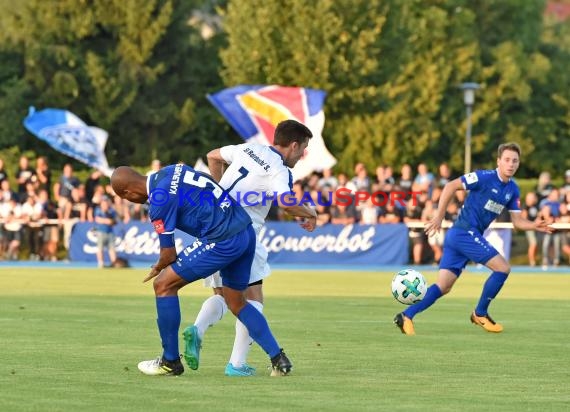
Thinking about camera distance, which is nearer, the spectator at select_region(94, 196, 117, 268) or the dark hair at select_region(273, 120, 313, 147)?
the dark hair at select_region(273, 120, 313, 147)

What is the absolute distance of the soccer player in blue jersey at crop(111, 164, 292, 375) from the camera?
34.3ft

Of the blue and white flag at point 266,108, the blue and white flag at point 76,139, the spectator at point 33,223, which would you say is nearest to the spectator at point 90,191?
the blue and white flag at point 76,139

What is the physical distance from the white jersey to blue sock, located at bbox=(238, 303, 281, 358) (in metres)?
0.79

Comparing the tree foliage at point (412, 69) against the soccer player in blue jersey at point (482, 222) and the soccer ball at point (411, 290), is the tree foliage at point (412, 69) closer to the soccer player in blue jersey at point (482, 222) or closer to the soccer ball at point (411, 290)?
the soccer player in blue jersey at point (482, 222)

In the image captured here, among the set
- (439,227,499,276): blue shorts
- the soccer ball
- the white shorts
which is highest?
the white shorts

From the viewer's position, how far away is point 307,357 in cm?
1239

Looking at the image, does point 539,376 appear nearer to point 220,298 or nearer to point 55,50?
point 220,298

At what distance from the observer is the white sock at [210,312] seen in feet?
37.3

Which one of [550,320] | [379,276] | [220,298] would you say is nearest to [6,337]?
[220,298]

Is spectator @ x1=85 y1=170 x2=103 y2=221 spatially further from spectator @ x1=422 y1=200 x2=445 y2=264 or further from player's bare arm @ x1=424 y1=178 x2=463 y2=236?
player's bare arm @ x1=424 y1=178 x2=463 y2=236

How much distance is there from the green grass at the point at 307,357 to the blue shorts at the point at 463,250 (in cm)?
74

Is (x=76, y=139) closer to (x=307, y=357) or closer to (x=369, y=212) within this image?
(x=369, y=212)

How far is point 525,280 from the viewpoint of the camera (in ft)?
93.5

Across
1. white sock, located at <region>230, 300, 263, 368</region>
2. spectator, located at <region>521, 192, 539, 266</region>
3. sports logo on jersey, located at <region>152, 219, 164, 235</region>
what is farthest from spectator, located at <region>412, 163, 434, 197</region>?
sports logo on jersey, located at <region>152, 219, 164, 235</region>
